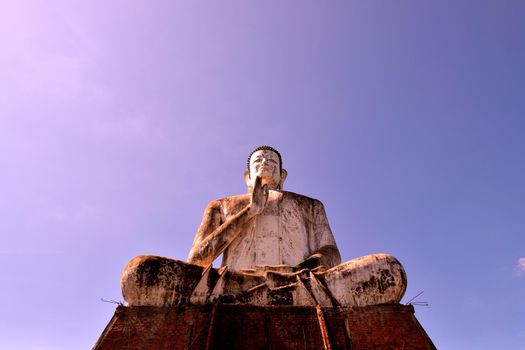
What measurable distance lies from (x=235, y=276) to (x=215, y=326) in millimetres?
1012

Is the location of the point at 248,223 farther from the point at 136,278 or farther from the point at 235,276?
the point at 136,278

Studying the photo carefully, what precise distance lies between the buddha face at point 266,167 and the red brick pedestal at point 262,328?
13.7 ft

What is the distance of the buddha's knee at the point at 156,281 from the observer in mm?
5223

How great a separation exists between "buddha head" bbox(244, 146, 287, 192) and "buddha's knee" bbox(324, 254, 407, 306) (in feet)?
11.8

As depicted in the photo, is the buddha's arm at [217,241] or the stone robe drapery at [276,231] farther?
the stone robe drapery at [276,231]

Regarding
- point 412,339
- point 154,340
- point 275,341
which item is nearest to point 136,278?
point 154,340

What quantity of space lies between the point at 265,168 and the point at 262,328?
4.54 m

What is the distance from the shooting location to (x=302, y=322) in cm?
499

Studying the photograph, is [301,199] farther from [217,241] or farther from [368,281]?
[368,281]

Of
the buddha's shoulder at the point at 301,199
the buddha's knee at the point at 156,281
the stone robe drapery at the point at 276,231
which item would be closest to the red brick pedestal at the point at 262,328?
the buddha's knee at the point at 156,281

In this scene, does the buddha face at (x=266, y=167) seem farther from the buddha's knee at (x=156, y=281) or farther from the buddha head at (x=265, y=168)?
the buddha's knee at (x=156, y=281)

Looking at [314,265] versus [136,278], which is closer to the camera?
[136,278]

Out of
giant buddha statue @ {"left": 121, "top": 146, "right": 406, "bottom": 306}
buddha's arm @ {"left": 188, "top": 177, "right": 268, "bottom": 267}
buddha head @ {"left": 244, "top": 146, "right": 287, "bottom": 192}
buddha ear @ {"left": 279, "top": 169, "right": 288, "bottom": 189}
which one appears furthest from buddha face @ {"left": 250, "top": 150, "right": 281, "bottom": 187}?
giant buddha statue @ {"left": 121, "top": 146, "right": 406, "bottom": 306}

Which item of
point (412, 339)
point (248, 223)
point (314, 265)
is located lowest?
point (412, 339)
